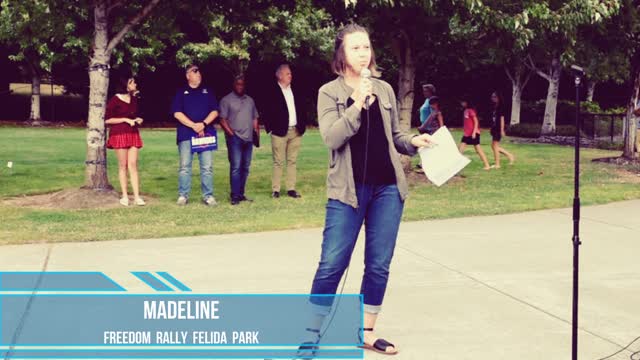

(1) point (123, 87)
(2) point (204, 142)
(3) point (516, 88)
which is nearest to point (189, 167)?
(2) point (204, 142)

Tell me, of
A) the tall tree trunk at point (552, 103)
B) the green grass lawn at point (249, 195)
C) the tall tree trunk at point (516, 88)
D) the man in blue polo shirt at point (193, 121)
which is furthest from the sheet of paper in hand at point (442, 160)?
the tall tree trunk at point (516, 88)

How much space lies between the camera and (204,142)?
1137 cm

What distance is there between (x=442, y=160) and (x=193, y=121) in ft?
23.0

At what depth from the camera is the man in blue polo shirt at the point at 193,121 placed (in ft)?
37.1

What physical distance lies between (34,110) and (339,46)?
1396 inches

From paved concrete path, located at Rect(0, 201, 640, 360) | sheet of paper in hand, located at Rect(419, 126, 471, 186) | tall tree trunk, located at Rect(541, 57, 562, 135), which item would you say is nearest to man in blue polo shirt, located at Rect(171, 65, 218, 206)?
paved concrete path, located at Rect(0, 201, 640, 360)

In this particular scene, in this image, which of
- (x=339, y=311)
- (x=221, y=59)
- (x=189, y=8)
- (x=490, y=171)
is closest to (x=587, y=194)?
(x=490, y=171)

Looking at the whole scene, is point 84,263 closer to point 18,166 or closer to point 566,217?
point 566,217

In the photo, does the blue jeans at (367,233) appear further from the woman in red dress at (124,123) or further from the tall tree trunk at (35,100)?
the tall tree trunk at (35,100)

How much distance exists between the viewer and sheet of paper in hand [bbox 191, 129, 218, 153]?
11.3 m

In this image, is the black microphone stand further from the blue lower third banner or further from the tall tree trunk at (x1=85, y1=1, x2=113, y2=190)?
the tall tree trunk at (x1=85, y1=1, x2=113, y2=190)

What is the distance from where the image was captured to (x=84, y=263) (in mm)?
7402

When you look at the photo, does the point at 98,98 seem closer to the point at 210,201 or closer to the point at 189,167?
the point at 189,167

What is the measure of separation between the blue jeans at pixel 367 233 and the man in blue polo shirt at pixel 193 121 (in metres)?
6.71
